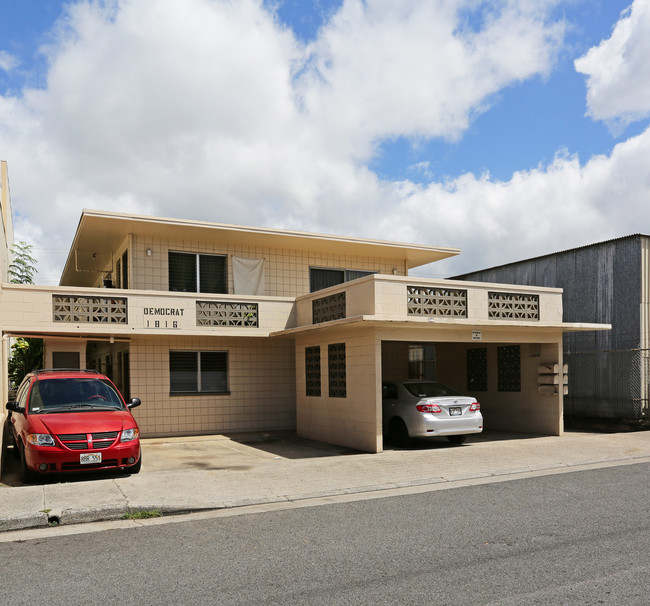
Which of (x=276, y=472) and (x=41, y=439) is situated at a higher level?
(x=41, y=439)

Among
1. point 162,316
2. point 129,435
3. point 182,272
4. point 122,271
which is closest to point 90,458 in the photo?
point 129,435

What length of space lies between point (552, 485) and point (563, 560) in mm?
3870

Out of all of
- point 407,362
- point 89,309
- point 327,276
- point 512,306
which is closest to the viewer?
point 89,309

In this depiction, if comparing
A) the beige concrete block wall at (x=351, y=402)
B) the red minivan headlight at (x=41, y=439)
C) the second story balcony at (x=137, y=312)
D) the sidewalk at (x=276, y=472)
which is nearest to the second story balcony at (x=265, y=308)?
the second story balcony at (x=137, y=312)

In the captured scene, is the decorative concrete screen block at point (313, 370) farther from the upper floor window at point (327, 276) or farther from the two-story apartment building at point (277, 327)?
the upper floor window at point (327, 276)

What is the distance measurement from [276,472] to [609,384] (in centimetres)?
1165

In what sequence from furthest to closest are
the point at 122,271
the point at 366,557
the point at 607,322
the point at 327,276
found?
the point at 327,276 → the point at 607,322 → the point at 122,271 → the point at 366,557

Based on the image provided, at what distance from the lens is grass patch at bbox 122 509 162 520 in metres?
7.70

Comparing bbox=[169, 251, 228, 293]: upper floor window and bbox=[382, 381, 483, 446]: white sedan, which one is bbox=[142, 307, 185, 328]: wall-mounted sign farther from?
bbox=[382, 381, 483, 446]: white sedan

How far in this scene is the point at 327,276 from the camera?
64.0 feet

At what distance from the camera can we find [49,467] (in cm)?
963

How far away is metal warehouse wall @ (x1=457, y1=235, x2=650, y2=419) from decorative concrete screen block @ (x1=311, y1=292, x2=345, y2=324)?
26.9ft

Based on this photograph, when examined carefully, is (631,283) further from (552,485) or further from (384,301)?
(552,485)

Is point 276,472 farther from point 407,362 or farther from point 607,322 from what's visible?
point 607,322
